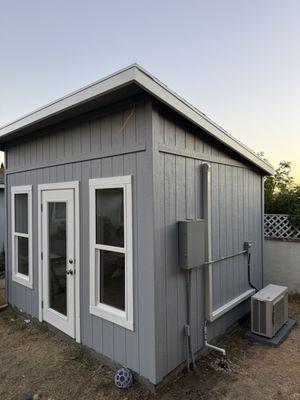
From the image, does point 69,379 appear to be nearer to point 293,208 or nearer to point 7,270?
point 7,270

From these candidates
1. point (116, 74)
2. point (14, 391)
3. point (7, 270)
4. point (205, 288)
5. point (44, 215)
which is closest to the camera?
point (116, 74)

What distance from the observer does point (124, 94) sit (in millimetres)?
2717

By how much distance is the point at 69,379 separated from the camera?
2902 millimetres

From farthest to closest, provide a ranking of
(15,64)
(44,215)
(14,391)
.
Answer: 1. (15,64)
2. (44,215)
3. (14,391)

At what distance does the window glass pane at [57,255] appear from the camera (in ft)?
12.4

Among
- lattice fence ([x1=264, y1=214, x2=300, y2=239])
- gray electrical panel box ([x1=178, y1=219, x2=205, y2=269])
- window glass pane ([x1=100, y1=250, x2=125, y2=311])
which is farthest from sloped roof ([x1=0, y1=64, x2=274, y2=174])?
lattice fence ([x1=264, y1=214, x2=300, y2=239])

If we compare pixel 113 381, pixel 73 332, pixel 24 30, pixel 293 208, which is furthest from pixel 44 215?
pixel 293 208

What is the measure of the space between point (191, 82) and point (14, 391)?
661cm

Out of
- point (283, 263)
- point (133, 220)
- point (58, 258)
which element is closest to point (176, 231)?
point (133, 220)

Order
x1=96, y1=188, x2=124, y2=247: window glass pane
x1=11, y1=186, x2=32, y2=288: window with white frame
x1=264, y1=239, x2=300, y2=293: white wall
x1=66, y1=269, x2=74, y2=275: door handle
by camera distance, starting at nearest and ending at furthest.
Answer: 1. x1=96, y1=188, x2=124, y2=247: window glass pane
2. x1=66, y1=269, x2=74, y2=275: door handle
3. x1=11, y1=186, x2=32, y2=288: window with white frame
4. x1=264, y1=239, x2=300, y2=293: white wall

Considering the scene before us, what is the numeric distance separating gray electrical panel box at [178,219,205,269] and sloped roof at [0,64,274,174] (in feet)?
3.86

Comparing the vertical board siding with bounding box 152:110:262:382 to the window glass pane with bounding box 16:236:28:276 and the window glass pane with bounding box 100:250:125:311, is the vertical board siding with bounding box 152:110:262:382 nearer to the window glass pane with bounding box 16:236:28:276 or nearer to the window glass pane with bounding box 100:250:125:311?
the window glass pane with bounding box 100:250:125:311

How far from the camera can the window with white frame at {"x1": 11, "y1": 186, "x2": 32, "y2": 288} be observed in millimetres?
4445

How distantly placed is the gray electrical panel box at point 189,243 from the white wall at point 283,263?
3824mm
